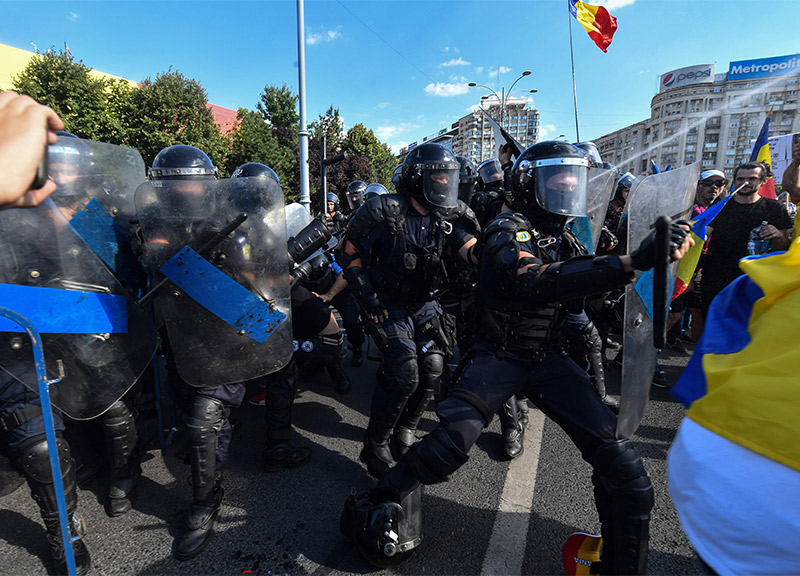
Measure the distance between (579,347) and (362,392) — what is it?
1954 millimetres

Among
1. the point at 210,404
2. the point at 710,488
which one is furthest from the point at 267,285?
the point at 710,488

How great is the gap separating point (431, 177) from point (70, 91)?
22431 mm

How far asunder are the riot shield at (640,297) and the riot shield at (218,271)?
1.52m

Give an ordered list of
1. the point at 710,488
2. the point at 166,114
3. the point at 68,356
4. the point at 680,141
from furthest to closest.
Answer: the point at 680,141, the point at 166,114, the point at 68,356, the point at 710,488

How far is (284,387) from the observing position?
8.87 feet

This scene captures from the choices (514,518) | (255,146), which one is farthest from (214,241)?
(255,146)

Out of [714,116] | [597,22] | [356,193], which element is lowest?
[356,193]

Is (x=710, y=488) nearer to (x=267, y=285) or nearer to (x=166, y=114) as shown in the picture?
(x=267, y=285)

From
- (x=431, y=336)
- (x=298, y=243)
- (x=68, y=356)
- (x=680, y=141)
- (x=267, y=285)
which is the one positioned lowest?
(x=431, y=336)

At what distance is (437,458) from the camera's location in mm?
1698

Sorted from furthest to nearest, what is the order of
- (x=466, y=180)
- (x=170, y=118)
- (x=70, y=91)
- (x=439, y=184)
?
1. (x=170, y=118)
2. (x=70, y=91)
3. (x=466, y=180)
4. (x=439, y=184)

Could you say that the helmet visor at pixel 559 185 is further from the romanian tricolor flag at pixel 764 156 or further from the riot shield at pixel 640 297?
the romanian tricolor flag at pixel 764 156

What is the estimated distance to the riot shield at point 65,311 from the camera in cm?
162

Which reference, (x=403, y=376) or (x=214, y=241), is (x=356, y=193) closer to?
(x=403, y=376)
